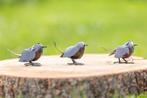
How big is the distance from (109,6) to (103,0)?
144 centimetres

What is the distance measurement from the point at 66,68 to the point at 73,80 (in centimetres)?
47

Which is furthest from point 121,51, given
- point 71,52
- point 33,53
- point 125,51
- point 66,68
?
point 33,53

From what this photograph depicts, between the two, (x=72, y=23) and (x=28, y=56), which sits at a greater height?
(x=28, y=56)

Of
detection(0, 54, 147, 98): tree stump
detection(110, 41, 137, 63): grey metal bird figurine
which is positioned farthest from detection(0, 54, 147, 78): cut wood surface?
detection(110, 41, 137, 63): grey metal bird figurine

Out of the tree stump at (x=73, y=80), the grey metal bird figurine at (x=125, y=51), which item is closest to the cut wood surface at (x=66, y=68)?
the tree stump at (x=73, y=80)

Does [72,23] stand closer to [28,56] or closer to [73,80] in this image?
[28,56]

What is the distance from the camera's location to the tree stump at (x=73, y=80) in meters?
7.30

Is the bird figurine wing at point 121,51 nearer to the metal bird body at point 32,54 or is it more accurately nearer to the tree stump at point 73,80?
the tree stump at point 73,80

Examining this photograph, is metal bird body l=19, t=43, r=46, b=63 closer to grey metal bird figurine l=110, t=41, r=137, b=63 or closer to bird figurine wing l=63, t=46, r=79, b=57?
bird figurine wing l=63, t=46, r=79, b=57

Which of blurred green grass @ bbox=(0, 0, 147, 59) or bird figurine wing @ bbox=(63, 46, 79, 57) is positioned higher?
bird figurine wing @ bbox=(63, 46, 79, 57)

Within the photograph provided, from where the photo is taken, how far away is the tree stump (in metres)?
7.30

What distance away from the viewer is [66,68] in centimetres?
770

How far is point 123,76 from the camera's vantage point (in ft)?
24.6

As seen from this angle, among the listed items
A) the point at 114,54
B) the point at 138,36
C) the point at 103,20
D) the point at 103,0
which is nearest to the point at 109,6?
the point at 103,0
